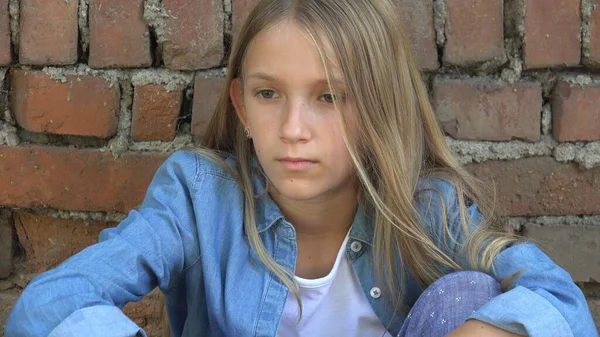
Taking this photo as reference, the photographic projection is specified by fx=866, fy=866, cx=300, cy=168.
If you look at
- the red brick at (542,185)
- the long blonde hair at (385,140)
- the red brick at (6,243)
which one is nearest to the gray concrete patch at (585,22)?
the red brick at (542,185)

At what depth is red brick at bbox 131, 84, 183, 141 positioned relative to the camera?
1.79 m

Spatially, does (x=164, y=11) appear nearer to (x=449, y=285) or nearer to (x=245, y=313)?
(x=245, y=313)

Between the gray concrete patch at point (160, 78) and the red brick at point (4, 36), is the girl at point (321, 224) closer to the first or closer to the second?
the gray concrete patch at point (160, 78)

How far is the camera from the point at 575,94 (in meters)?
1.77

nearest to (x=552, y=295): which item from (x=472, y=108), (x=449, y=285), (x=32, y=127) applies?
(x=449, y=285)

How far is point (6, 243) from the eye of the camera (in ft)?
6.28

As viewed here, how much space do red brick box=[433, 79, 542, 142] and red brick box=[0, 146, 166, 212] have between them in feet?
1.99

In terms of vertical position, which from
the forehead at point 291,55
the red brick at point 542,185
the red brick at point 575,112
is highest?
the forehead at point 291,55

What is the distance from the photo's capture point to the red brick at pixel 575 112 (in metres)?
1.78

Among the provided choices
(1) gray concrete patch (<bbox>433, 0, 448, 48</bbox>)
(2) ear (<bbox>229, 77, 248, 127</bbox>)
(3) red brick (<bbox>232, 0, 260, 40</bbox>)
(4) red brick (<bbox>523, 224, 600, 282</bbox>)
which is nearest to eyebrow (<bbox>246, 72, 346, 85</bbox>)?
(2) ear (<bbox>229, 77, 248, 127</bbox>)

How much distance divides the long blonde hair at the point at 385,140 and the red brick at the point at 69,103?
0.25 meters

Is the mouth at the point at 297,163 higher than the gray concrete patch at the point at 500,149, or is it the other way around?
the mouth at the point at 297,163

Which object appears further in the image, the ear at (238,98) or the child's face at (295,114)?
the ear at (238,98)

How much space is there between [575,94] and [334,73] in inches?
23.2
